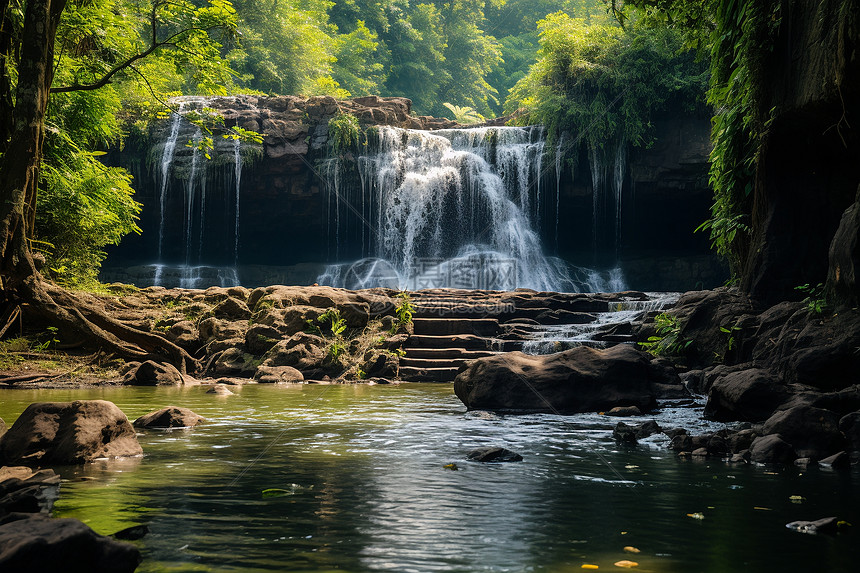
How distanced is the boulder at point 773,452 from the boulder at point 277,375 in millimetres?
9099

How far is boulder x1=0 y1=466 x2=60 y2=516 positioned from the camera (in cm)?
314

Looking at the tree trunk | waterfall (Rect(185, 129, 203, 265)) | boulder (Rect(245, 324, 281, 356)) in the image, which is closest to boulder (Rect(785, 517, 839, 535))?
the tree trunk

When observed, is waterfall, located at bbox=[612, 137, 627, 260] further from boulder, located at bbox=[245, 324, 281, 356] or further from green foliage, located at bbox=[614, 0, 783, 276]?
boulder, located at bbox=[245, 324, 281, 356]

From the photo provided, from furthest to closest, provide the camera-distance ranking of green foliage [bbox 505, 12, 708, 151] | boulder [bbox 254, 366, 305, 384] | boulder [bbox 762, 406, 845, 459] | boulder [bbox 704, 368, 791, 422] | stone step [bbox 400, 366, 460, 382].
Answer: green foliage [bbox 505, 12, 708, 151] → stone step [bbox 400, 366, 460, 382] → boulder [bbox 254, 366, 305, 384] → boulder [bbox 704, 368, 791, 422] → boulder [bbox 762, 406, 845, 459]

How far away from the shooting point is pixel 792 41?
823 centimetres

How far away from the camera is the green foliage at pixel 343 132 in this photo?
2311 cm

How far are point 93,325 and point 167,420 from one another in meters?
4.21

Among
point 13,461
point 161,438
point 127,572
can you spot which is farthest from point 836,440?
point 13,461

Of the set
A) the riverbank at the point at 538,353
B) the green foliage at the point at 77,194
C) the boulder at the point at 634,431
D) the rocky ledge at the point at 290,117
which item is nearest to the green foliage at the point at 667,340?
the riverbank at the point at 538,353

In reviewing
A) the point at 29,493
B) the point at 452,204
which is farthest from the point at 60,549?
the point at 452,204

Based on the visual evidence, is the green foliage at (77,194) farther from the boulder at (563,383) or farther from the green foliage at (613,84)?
the green foliage at (613,84)

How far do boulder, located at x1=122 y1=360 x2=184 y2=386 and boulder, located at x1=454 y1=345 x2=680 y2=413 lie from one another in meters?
5.54

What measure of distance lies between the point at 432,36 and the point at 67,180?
121 ft

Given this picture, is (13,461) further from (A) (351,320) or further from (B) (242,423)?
(A) (351,320)
